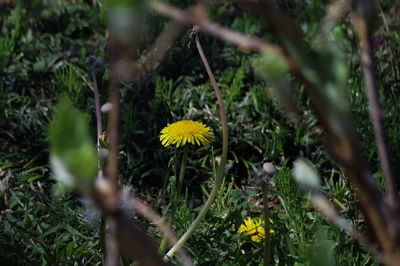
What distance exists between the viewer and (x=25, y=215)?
192 cm

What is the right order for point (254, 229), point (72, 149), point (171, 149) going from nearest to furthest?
point (72, 149), point (254, 229), point (171, 149)

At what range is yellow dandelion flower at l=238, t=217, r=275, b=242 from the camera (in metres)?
1.72

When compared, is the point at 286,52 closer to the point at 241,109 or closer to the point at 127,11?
the point at 127,11

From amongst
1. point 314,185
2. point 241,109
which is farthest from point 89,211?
point 241,109

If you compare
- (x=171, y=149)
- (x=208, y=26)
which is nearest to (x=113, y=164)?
(x=208, y=26)

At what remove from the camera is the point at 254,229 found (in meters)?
1.77

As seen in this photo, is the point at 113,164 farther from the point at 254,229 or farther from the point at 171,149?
the point at 171,149

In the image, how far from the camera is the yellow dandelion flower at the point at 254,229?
67.7 inches

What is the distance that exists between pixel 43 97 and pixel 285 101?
2.08 meters

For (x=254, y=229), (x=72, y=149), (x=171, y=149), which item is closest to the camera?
(x=72, y=149)

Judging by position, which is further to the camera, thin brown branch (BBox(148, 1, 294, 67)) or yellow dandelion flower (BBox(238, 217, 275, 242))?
yellow dandelion flower (BBox(238, 217, 275, 242))

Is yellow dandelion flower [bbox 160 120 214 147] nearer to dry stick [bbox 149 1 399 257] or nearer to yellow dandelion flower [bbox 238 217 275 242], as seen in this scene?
yellow dandelion flower [bbox 238 217 275 242]

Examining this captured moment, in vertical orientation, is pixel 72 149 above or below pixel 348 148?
below

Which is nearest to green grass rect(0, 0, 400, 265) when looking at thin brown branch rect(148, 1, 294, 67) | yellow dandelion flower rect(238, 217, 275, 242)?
yellow dandelion flower rect(238, 217, 275, 242)
